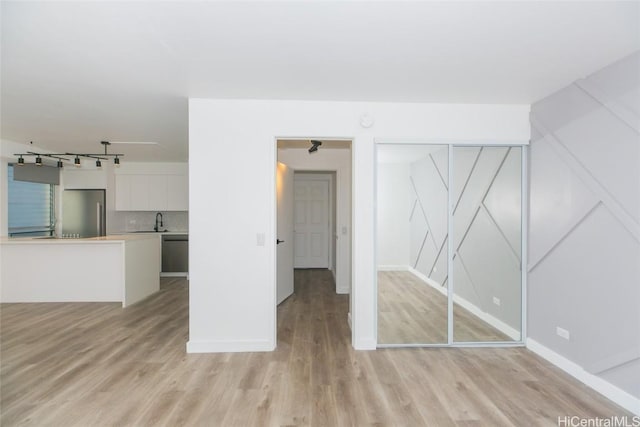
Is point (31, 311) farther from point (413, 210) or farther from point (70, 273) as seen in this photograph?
point (413, 210)

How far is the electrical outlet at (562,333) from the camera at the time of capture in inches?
105

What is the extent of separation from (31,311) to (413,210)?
5.31 metres

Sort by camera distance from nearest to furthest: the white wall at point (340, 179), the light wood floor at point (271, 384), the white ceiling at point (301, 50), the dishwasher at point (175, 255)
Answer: the white ceiling at point (301, 50) < the light wood floor at point (271, 384) < the white wall at point (340, 179) < the dishwasher at point (175, 255)

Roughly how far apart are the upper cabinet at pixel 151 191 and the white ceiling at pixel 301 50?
341 cm

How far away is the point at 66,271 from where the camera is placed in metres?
4.70

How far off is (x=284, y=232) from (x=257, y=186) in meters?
1.80

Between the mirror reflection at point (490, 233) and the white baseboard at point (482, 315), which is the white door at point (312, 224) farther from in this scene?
the mirror reflection at point (490, 233)

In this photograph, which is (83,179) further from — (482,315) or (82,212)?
(482,315)

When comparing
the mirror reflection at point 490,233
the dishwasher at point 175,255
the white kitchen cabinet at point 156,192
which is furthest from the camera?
the white kitchen cabinet at point 156,192

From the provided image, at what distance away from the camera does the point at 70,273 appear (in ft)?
15.4

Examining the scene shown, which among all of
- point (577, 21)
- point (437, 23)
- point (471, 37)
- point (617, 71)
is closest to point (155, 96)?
point (437, 23)

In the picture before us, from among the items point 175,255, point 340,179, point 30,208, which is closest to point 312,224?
point 340,179

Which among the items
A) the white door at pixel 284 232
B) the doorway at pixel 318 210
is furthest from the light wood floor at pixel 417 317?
the white door at pixel 284 232

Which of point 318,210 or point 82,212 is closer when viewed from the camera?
point 82,212
